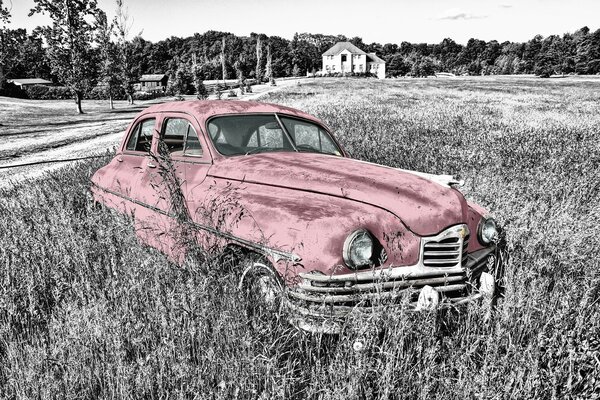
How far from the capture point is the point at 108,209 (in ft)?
16.7

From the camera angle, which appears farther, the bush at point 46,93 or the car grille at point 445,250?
the bush at point 46,93

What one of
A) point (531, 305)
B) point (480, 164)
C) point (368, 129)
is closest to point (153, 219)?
point (531, 305)

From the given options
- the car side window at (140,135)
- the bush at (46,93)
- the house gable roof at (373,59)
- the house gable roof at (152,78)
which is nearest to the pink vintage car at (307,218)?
the car side window at (140,135)

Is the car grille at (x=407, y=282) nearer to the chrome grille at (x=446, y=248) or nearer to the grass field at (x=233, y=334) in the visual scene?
the chrome grille at (x=446, y=248)

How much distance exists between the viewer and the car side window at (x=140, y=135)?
5055mm

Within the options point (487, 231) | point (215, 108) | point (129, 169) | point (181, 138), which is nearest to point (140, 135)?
point (129, 169)

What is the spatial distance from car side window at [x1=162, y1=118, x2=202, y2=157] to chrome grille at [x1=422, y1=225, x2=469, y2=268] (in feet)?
7.60

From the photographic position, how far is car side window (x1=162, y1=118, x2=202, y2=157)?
4222mm

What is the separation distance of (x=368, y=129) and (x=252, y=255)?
8978 mm

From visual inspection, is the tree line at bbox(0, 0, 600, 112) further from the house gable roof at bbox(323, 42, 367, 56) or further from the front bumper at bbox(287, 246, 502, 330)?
the front bumper at bbox(287, 246, 502, 330)

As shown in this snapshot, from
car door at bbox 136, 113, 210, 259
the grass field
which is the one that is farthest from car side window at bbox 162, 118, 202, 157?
the grass field

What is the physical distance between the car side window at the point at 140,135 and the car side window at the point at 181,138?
49 centimetres

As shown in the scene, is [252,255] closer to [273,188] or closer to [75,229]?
[273,188]

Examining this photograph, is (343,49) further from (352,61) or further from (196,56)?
(196,56)
